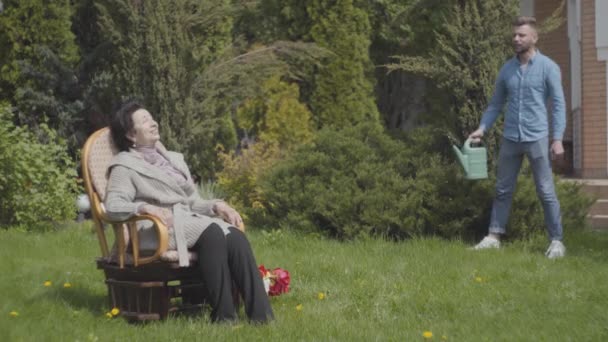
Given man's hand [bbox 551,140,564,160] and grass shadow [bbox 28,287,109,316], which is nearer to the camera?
grass shadow [bbox 28,287,109,316]

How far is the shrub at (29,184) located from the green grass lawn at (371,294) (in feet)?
3.17

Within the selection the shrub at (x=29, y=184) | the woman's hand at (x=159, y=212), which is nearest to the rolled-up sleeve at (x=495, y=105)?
the woman's hand at (x=159, y=212)

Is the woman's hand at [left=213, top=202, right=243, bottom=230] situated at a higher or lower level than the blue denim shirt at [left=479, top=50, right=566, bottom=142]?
lower

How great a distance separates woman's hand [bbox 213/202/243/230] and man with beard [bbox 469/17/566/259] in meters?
2.76

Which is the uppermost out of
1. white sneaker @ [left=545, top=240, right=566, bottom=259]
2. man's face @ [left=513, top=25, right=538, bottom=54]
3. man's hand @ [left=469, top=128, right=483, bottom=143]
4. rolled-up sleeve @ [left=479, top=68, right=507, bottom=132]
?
man's face @ [left=513, top=25, right=538, bottom=54]

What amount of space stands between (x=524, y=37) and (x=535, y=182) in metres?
1.20

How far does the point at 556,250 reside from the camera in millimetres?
7449

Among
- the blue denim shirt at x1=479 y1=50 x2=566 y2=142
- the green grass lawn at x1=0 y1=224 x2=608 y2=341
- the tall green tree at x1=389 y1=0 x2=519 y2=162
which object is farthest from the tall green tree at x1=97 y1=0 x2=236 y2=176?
the blue denim shirt at x1=479 y1=50 x2=566 y2=142

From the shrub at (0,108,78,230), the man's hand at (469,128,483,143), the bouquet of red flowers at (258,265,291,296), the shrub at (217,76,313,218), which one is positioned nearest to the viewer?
the bouquet of red flowers at (258,265,291,296)

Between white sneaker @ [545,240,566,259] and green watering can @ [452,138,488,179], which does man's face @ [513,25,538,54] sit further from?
white sneaker @ [545,240,566,259]

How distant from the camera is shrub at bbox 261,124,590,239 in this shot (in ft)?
27.8

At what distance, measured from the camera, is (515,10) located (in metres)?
8.69

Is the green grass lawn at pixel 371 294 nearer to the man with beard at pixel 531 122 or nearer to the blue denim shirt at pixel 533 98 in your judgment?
the man with beard at pixel 531 122

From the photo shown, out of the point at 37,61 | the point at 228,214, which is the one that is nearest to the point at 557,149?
the point at 228,214
